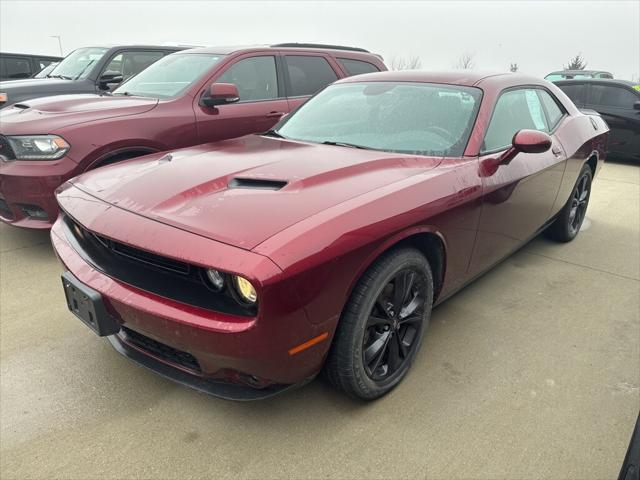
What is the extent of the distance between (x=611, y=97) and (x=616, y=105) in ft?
0.65

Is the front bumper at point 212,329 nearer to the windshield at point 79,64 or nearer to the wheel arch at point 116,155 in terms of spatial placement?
the wheel arch at point 116,155

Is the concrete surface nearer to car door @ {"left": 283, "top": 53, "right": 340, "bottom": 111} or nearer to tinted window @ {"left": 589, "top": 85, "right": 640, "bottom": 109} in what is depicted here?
car door @ {"left": 283, "top": 53, "right": 340, "bottom": 111}

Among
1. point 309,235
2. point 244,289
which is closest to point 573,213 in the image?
point 309,235

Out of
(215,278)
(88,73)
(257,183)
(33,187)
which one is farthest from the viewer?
(88,73)

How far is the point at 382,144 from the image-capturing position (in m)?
2.74

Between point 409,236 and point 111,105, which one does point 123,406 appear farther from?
point 111,105

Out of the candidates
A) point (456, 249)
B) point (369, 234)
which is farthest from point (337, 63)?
point (369, 234)

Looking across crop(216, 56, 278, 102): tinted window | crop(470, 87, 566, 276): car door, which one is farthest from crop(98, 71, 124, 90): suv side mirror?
crop(470, 87, 566, 276): car door

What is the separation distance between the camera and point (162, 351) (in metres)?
2.04

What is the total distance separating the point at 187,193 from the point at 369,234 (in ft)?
2.67

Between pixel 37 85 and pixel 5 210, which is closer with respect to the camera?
pixel 5 210

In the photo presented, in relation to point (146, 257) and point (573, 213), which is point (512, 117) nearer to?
point (573, 213)

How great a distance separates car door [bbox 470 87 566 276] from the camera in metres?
2.71

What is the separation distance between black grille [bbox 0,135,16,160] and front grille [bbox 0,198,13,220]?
0.34m
